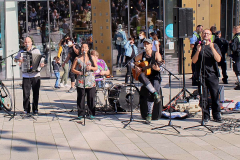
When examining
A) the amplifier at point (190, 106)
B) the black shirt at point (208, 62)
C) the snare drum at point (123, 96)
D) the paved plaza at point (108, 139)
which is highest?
the black shirt at point (208, 62)

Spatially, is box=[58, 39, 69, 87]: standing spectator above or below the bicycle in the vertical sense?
above

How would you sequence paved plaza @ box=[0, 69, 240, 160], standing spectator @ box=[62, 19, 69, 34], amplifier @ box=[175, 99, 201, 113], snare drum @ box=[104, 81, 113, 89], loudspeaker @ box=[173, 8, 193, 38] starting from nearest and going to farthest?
paved plaza @ box=[0, 69, 240, 160]
loudspeaker @ box=[173, 8, 193, 38]
amplifier @ box=[175, 99, 201, 113]
snare drum @ box=[104, 81, 113, 89]
standing spectator @ box=[62, 19, 69, 34]

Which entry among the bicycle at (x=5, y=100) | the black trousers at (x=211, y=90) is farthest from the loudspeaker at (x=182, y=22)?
the bicycle at (x=5, y=100)

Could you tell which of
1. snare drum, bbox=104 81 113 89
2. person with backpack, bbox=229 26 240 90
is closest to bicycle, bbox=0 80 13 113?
snare drum, bbox=104 81 113 89

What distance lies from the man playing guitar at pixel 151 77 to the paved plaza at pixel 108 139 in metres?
0.50

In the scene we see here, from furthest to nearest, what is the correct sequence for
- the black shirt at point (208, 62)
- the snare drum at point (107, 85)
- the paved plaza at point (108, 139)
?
the snare drum at point (107, 85)
the black shirt at point (208, 62)
the paved plaza at point (108, 139)

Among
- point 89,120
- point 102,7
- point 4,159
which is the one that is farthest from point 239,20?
point 4,159

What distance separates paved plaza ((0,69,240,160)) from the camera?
21.1 feet

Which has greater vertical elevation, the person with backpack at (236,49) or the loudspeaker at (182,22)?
the loudspeaker at (182,22)

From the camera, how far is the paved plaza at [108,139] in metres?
6.45

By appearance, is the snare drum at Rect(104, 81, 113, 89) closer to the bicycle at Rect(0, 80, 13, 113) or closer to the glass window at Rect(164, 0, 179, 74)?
the bicycle at Rect(0, 80, 13, 113)

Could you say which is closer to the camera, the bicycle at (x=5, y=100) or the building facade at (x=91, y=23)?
the bicycle at (x=5, y=100)

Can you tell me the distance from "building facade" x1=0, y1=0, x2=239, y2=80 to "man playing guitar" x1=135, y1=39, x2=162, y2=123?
24.7 feet

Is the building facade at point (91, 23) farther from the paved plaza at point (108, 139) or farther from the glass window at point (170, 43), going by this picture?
the paved plaza at point (108, 139)
